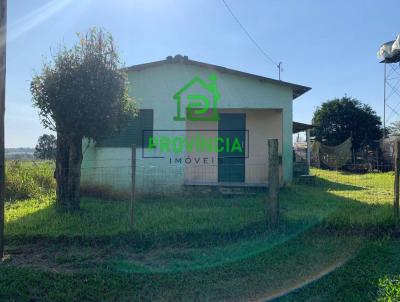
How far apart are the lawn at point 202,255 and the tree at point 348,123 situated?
18314 mm

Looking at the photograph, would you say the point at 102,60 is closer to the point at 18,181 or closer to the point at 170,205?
the point at 170,205

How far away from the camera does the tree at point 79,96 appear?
6.17 meters

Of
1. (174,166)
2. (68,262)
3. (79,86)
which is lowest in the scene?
(68,262)

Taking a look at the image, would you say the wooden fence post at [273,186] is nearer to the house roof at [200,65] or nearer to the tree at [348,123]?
the house roof at [200,65]

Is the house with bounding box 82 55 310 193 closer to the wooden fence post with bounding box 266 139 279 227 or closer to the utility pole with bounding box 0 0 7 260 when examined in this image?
the wooden fence post with bounding box 266 139 279 227

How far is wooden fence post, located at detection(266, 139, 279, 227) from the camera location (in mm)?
5520

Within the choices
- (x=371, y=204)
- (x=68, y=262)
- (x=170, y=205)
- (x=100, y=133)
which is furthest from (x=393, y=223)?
(x=100, y=133)

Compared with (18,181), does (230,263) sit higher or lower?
lower

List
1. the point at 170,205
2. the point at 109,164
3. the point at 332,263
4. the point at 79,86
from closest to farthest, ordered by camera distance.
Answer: the point at 332,263
the point at 79,86
the point at 170,205
the point at 109,164

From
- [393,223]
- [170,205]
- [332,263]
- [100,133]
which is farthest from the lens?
[170,205]

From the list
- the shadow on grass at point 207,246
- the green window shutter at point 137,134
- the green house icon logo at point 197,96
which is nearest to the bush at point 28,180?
the green window shutter at point 137,134

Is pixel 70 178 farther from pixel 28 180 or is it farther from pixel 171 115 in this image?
pixel 28 180

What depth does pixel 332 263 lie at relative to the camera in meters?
4.30

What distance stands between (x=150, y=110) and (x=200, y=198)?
10.0 ft
